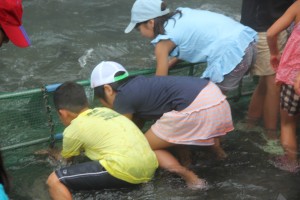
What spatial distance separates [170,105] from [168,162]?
19.6 inches

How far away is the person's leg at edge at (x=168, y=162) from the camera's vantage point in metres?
4.05

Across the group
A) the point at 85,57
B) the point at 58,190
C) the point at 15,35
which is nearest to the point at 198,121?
the point at 58,190

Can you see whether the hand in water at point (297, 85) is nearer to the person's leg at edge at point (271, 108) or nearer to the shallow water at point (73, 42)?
the person's leg at edge at point (271, 108)

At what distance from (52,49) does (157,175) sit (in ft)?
13.4

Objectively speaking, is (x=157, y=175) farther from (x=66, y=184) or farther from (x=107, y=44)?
(x=107, y=44)

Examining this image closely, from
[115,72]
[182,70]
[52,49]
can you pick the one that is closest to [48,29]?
[52,49]

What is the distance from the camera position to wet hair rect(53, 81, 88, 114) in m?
3.87

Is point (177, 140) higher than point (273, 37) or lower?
lower

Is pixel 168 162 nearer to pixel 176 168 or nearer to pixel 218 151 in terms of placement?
pixel 176 168

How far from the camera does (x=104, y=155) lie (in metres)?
3.67

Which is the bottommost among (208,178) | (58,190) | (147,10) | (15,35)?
(208,178)

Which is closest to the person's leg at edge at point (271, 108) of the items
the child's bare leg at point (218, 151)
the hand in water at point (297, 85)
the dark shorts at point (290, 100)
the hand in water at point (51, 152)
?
the dark shorts at point (290, 100)

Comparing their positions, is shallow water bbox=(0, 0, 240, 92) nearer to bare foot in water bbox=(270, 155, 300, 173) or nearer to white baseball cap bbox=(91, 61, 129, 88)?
white baseball cap bbox=(91, 61, 129, 88)

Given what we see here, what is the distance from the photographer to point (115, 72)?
4.01 m
